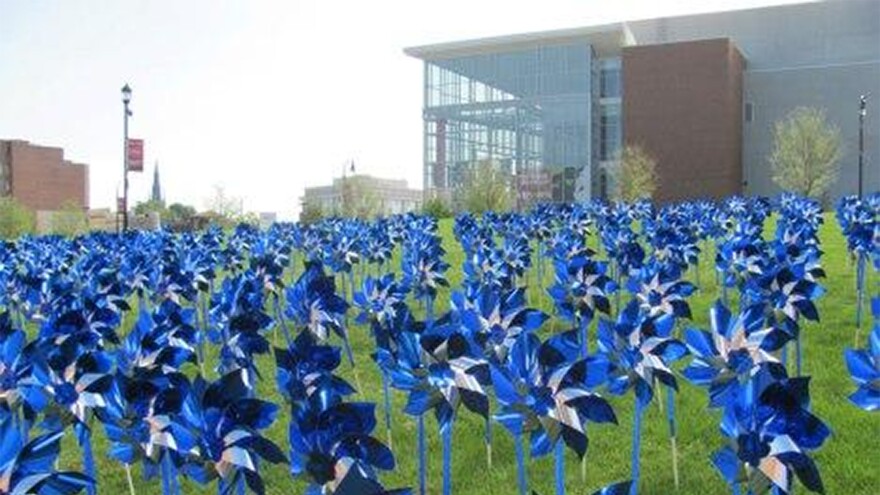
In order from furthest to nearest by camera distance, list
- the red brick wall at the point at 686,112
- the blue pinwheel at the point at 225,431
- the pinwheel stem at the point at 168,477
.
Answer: the red brick wall at the point at 686,112 < the pinwheel stem at the point at 168,477 < the blue pinwheel at the point at 225,431

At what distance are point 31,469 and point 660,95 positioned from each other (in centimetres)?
8271

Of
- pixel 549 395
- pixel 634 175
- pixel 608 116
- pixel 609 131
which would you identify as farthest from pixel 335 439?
pixel 608 116

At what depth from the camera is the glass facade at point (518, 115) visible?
87.0 meters

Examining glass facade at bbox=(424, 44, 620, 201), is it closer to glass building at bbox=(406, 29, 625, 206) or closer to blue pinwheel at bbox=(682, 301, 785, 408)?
glass building at bbox=(406, 29, 625, 206)

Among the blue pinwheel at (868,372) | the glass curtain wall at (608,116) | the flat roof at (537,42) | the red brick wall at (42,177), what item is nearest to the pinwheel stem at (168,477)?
the blue pinwheel at (868,372)

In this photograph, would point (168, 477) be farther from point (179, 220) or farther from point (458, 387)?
point (179, 220)

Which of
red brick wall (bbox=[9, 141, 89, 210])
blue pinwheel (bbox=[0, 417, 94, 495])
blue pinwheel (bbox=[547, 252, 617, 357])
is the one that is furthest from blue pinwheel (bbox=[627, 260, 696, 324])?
red brick wall (bbox=[9, 141, 89, 210])

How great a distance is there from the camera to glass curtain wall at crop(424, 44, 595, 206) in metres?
87.0

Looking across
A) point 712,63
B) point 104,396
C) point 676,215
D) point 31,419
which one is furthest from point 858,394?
point 712,63

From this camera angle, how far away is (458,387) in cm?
546

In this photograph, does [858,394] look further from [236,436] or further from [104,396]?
[104,396]

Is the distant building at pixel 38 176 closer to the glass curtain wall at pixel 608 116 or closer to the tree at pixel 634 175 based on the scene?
the glass curtain wall at pixel 608 116

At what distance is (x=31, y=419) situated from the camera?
612cm

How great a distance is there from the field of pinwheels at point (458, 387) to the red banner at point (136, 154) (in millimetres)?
29491
